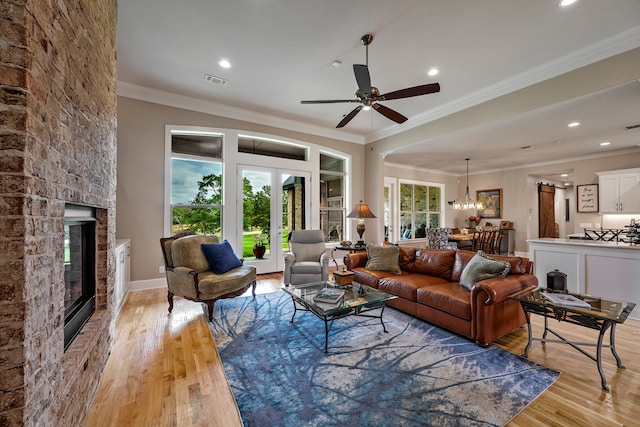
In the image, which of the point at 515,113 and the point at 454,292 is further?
the point at 515,113

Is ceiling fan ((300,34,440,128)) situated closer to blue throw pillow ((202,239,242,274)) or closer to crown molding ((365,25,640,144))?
crown molding ((365,25,640,144))

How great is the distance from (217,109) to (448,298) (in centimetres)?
480

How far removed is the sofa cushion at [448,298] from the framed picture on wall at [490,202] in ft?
22.6

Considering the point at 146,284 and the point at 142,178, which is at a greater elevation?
the point at 142,178

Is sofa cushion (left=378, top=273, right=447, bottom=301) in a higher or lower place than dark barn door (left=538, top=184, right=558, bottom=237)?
lower

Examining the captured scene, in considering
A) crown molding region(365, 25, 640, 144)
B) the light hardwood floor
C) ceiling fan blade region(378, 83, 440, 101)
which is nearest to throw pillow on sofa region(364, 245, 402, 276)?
the light hardwood floor

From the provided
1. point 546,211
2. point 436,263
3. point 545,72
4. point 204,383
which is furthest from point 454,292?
point 546,211

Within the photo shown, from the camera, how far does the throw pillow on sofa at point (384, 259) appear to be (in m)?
3.71

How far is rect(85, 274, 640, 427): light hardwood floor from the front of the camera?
166 centimetres

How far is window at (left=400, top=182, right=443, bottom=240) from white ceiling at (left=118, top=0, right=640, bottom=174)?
3.45 metres

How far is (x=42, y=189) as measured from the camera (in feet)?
3.77

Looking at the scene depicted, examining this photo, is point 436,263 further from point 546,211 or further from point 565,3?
point 546,211

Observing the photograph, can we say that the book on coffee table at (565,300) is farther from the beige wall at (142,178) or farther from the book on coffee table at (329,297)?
the beige wall at (142,178)

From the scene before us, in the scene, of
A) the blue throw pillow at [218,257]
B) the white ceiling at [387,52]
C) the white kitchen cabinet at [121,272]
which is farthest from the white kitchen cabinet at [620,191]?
the white kitchen cabinet at [121,272]
